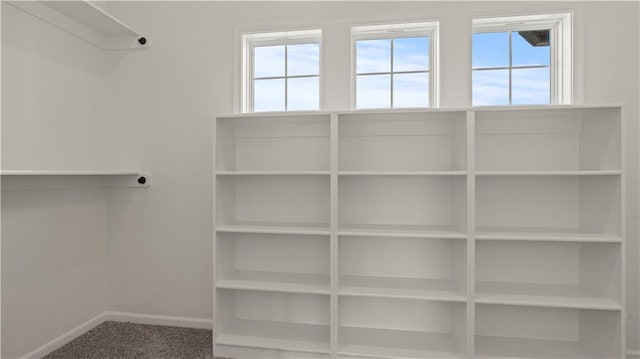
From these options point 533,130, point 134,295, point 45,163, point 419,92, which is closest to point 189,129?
point 45,163

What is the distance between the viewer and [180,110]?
2516mm

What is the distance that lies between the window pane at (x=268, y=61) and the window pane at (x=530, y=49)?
1596 millimetres

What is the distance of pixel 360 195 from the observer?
229cm

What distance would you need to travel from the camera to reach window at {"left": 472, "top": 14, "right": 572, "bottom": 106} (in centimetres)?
226

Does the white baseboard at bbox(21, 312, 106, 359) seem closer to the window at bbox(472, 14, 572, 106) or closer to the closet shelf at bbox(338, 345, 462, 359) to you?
the closet shelf at bbox(338, 345, 462, 359)

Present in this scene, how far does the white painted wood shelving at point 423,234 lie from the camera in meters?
1.93

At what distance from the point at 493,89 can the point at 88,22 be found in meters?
2.77

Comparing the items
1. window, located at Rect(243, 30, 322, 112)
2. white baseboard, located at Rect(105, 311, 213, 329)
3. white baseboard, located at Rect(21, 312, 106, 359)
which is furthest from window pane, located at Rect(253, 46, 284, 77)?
white baseboard, located at Rect(21, 312, 106, 359)

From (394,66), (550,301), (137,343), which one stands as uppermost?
(394,66)

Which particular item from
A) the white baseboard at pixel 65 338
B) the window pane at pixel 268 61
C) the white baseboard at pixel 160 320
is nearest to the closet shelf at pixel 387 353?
the white baseboard at pixel 160 320

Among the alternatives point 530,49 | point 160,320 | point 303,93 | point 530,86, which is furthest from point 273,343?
point 530,49

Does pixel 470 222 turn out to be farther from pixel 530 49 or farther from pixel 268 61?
pixel 268 61

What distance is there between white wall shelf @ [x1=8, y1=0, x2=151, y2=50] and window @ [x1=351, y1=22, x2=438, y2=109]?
160cm

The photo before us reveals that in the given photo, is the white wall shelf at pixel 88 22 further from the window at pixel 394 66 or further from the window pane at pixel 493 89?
the window pane at pixel 493 89
